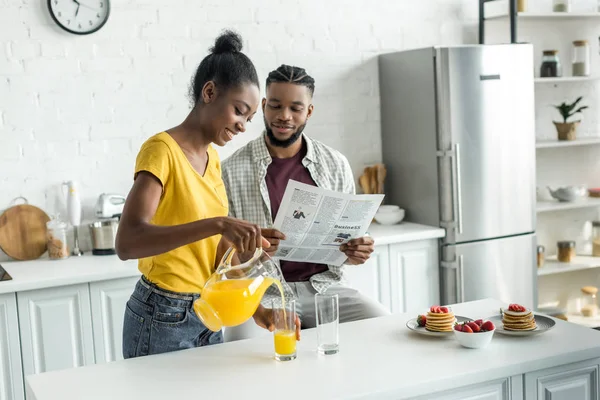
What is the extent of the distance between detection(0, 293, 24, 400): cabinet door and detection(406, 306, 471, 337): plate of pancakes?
1711mm

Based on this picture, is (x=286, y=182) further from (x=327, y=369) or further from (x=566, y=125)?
(x=566, y=125)

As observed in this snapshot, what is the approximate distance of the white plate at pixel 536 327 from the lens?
2.04 m

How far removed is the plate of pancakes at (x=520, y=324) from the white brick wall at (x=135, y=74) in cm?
197

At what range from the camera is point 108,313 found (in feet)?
10.6

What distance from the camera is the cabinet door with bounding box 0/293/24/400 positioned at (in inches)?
120

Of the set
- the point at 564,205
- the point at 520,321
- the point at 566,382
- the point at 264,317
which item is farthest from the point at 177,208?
the point at 564,205

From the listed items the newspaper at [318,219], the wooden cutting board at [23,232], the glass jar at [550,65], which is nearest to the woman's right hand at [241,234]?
the newspaper at [318,219]

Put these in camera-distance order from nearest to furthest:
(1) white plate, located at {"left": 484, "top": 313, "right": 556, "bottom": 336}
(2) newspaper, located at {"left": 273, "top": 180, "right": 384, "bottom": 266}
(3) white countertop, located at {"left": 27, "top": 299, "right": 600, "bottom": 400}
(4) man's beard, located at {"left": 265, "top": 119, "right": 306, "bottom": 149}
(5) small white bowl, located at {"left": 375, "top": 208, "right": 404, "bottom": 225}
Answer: (3) white countertop, located at {"left": 27, "top": 299, "right": 600, "bottom": 400}, (1) white plate, located at {"left": 484, "top": 313, "right": 556, "bottom": 336}, (2) newspaper, located at {"left": 273, "top": 180, "right": 384, "bottom": 266}, (4) man's beard, located at {"left": 265, "top": 119, "right": 306, "bottom": 149}, (5) small white bowl, located at {"left": 375, "top": 208, "right": 404, "bottom": 225}

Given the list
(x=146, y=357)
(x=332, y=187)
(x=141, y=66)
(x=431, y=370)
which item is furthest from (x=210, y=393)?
(x=141, y=66)

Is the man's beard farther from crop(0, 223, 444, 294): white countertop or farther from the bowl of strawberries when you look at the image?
the bowl of strawberries

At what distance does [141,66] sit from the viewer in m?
3.72

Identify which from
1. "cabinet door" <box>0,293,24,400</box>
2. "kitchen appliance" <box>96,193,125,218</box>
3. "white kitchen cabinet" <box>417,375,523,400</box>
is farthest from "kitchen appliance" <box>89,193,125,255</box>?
"white kitchen cabinet" <box>417,375,523,400</box>

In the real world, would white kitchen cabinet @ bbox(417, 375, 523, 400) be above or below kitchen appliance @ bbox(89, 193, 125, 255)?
below

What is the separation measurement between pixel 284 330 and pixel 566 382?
0.73 m
